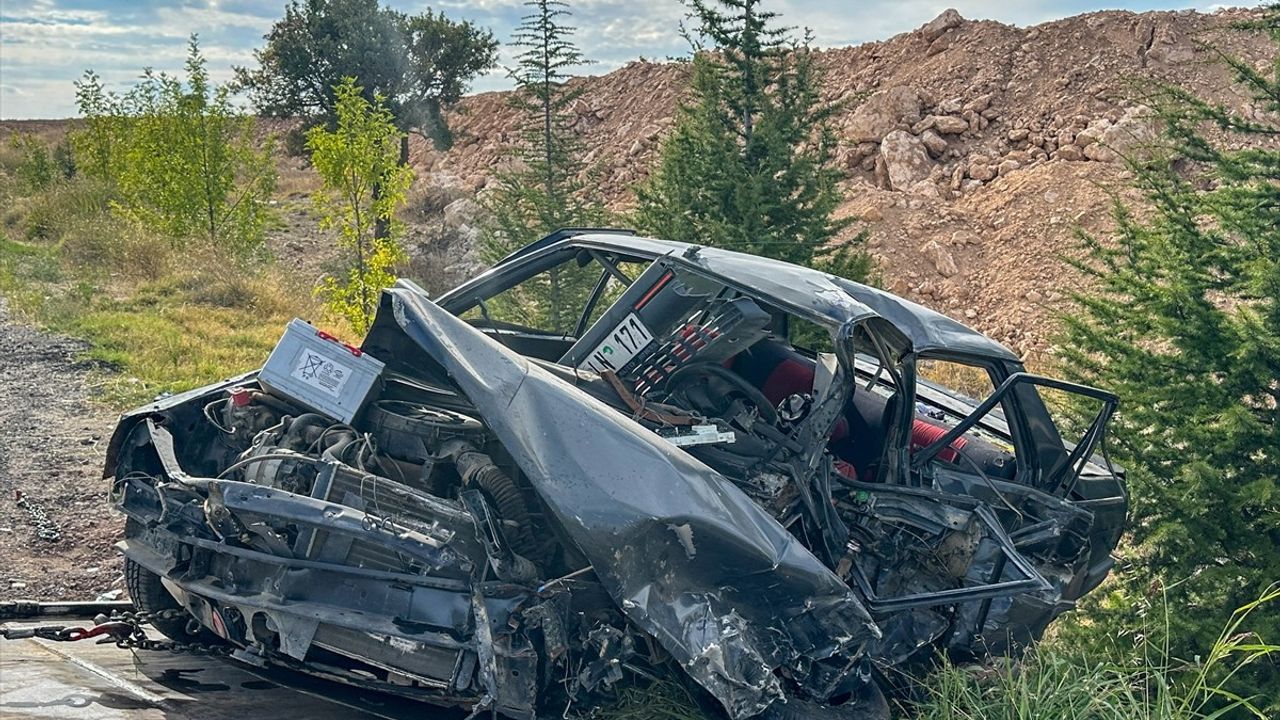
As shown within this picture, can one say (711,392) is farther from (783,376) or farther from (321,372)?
(321,372)

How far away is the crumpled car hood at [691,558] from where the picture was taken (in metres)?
3.23

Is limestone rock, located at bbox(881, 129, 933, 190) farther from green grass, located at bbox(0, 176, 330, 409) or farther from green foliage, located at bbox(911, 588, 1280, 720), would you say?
green foliage, located at bbox(911, 588, 1280, 720)

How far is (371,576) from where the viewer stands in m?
3.38

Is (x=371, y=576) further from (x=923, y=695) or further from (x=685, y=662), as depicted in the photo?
(x=923, y=695)

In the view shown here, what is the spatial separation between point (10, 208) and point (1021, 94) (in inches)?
1002

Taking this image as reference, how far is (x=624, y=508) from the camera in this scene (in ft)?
10.6

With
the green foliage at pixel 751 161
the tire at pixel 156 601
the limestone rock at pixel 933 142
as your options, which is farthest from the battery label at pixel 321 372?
the limestone rock at pixel 933 142

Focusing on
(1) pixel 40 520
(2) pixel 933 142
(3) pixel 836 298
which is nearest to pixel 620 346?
(3) pixel 836 298

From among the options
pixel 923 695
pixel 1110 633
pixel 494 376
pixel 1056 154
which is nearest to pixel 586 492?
pixel 494 376

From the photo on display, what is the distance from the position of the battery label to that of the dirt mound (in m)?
12.8

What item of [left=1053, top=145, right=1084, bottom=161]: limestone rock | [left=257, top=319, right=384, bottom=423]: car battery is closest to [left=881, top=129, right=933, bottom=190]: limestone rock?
[left=1053, top=145, right=1084, bottom=161]: limestone rock

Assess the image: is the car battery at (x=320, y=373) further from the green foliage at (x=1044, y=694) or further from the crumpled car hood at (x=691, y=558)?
the green foliage at (x=1044, y=694)

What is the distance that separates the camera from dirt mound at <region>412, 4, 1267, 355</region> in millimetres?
18828

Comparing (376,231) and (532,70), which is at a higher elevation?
(532,70)
